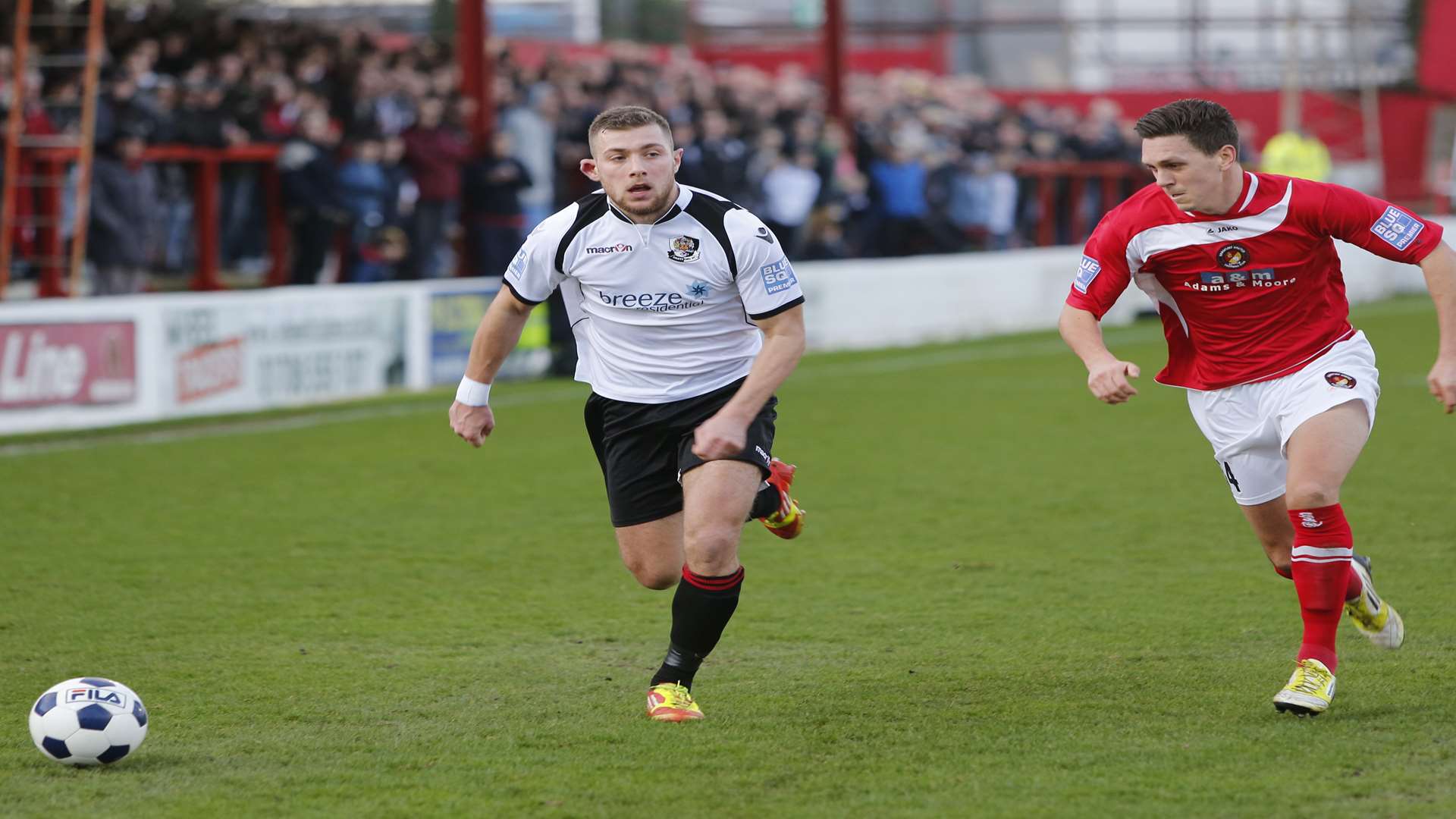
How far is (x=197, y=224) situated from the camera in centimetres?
1588

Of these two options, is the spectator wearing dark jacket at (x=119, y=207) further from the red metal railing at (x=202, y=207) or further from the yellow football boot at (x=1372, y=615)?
the yellow football boot at (x=1372, y=615)

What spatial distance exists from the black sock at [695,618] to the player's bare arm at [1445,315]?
6.93ft

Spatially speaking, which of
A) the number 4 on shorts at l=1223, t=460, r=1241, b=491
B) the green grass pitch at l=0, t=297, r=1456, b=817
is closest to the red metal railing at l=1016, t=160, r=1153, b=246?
the green grass pitch at l=0, t=297, r=1456, b=817

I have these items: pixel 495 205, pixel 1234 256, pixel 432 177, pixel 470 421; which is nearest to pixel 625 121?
pixel 470 421

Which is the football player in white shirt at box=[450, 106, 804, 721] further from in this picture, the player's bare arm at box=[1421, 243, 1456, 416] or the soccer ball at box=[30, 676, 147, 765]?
the player's bare arm at box=[1421, 243, 1456, 416]

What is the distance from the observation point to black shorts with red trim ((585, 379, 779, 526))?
5.69m

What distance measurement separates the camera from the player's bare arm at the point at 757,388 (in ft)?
17.1

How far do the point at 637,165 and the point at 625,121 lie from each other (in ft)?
0.45

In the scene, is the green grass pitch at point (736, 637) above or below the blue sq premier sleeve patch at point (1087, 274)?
below

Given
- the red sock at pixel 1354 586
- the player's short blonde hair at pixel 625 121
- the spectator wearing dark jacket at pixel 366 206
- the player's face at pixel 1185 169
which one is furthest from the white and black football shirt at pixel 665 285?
the spectator wearing dark jacket at pixel 366 206

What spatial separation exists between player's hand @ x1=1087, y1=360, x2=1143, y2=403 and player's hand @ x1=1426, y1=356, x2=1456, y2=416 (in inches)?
34.2

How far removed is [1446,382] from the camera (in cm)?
520

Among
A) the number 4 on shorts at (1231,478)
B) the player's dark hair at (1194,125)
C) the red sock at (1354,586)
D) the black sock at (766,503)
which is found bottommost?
the red sock at (1354,586)

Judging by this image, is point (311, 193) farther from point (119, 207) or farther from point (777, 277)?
point (777, 277)
